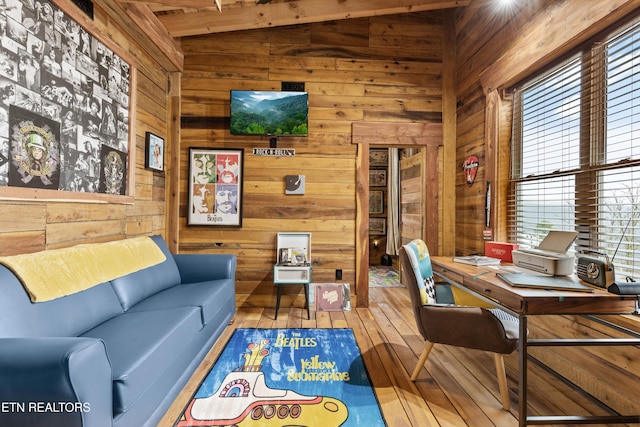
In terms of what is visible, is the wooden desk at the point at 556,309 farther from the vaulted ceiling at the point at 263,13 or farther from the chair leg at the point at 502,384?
the vaulted ceiling at the point at 263,13

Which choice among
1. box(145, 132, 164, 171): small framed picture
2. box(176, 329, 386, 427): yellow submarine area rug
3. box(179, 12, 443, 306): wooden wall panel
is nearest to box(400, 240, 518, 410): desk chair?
box(176, 329, 386, 427): yellow submarine area rug

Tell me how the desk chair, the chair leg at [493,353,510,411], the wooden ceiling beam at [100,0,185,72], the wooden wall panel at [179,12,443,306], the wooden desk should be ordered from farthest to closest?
the wooden wall panel at [179,12,443,306] → the wooden ceiling beam at [100,0,185,72] → the chair leg at [493,353,510,411] → the desk chair → the wooden desk

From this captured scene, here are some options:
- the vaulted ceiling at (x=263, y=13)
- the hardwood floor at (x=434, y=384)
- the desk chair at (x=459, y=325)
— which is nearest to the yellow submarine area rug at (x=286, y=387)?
the hardwood floor at (x=434, y=384)

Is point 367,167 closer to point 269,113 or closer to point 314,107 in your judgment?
point 314,107

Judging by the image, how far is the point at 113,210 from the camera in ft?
8.34

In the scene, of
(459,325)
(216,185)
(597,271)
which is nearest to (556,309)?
(597,271)

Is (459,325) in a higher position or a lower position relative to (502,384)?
higher

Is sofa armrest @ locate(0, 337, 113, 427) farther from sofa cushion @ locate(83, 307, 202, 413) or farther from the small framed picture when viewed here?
the small framed picture

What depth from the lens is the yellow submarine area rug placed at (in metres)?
1.65

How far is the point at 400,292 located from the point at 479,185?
6.14 ft

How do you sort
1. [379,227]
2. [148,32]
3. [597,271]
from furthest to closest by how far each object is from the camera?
[379,227], [148,32], [597,271]

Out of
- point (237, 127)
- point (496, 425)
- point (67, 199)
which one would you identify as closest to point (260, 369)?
point (496, 425)

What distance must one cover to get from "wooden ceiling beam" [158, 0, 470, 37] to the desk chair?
2.72 meters

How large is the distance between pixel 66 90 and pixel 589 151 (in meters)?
3.47
